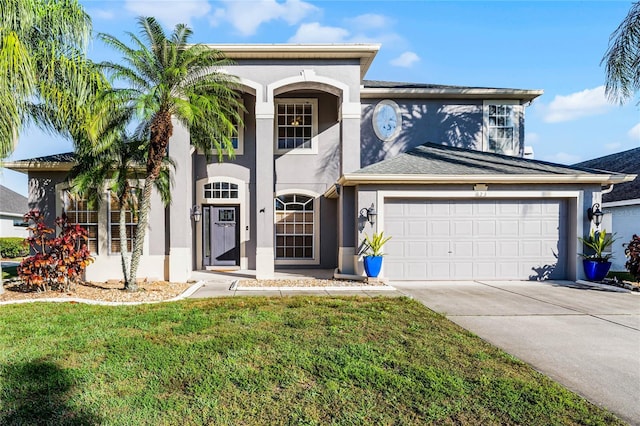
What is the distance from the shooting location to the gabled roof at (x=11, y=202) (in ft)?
89.8

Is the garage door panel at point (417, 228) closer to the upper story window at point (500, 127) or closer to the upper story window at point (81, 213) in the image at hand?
the upper story window at point (500, 127)

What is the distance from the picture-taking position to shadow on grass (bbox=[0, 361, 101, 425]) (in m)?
3.42

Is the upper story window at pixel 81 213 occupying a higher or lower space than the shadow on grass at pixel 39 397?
higher

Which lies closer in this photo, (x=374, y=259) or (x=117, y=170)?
(x=117, y=170)

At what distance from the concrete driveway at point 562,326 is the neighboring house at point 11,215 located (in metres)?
28.8

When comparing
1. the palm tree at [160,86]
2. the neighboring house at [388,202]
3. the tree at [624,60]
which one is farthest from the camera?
the neighboring house at [388,202]

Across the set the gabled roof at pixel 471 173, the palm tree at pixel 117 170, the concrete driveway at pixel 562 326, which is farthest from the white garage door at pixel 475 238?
the palm tree at pixel 117 170

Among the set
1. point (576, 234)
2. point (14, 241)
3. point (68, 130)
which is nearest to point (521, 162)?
point (576, 234)

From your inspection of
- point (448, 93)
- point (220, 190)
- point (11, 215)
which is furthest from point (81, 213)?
point (11, 215)

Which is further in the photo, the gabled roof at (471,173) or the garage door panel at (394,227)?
the garage door panel at (394,227)

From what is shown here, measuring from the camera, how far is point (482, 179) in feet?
36.3

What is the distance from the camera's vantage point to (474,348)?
5.24 metres

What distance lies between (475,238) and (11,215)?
1205 inches

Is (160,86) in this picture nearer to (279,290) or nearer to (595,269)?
(279,290)
